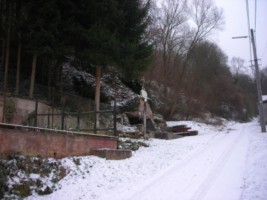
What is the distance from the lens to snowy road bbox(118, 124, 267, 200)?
8.12 m

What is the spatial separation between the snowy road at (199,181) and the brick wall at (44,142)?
111 inches

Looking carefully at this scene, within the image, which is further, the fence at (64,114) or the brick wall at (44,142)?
the fence at (64,114)

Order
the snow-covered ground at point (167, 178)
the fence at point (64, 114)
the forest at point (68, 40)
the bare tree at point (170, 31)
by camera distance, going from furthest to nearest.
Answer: the bare tree at point (170, 31) < the forest at point (68, 40) < the fence at point (64, 114) < the snow-covered ground at point (167, 178)

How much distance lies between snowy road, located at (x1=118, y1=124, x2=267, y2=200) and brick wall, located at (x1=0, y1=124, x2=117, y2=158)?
2.82m

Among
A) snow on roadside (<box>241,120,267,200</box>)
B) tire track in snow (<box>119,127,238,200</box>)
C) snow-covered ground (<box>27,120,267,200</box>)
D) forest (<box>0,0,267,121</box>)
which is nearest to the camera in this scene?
snow on roadside (<box>241,120,267,200</box>)

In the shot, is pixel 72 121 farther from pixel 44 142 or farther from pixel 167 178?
pixel 167 178

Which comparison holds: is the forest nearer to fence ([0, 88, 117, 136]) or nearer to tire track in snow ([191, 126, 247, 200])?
fence ([0, 88, 117, 136])

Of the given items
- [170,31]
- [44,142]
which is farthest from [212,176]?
[170,31]

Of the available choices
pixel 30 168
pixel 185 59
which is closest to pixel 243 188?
pixel 30 168

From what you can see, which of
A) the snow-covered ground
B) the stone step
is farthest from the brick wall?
the snow-covered ground

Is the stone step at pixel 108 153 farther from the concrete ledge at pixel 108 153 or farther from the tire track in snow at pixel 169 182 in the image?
the tire track in snow at pixel 169 182

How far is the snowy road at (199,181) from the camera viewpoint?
812 cm

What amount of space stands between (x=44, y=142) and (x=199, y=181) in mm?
4628

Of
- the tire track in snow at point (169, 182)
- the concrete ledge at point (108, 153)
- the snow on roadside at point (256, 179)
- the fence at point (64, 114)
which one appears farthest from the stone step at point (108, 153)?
the snow on roadside at point (256, 179)
